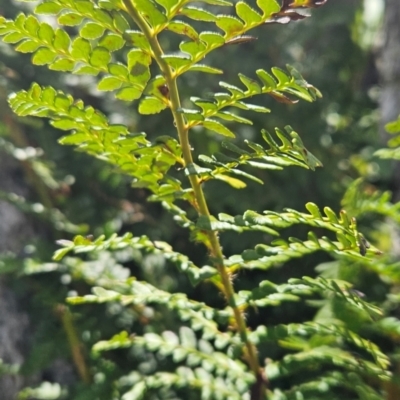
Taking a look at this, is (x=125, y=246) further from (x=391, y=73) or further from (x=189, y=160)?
(x=391, y=73)

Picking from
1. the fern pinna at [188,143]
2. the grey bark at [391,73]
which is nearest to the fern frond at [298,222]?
the fern pinna at [188,143]

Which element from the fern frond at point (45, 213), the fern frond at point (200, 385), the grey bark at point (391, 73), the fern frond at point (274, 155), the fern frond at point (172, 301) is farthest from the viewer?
the grey bark at point (391, 73)

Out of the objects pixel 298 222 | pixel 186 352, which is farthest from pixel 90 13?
pixel 186 352

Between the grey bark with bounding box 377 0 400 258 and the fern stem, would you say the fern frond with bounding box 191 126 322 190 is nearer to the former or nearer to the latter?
the fern stem

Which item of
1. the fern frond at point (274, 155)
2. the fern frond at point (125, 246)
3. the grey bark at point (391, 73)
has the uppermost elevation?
the grey bark at point (391, 73)

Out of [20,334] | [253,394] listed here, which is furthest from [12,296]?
[253,394]

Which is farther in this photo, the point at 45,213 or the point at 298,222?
the point at 45,213

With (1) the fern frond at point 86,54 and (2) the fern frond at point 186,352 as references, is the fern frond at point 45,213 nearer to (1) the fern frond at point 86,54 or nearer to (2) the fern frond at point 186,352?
(2) the fern frond at point 186,352

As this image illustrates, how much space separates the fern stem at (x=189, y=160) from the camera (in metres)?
0.55

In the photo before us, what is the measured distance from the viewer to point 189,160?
60 centimetres

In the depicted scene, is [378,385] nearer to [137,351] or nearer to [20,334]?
[137,351]

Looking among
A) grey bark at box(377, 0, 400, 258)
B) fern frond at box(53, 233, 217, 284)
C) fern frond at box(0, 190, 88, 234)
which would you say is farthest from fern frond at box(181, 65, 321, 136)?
grey bark at box(377, 0, 400, 258)

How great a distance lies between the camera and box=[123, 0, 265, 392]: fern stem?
547 millimetres

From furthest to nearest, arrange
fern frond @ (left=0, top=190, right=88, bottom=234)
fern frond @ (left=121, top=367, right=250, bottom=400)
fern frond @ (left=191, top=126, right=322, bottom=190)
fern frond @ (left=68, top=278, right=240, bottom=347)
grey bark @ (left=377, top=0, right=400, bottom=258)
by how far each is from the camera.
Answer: grey bark @ (left=377, top=0, right=400, bottom=258) < fern frond @ (left=0, top=190, right=88, bottom=234) < fern frond @ (left=121, top=367, right=250, bottom=400) < fern frond @ (left=68, top=278, right=240, bottom=347) < fern frond @ (left=191, top=126, right=322, bottom=190)
